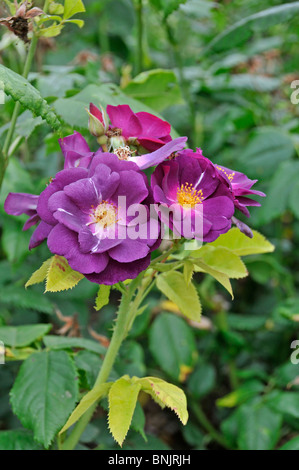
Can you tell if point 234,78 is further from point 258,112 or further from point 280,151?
point 280,151

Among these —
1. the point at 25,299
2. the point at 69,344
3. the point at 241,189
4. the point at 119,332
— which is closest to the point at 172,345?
the point at 25,299

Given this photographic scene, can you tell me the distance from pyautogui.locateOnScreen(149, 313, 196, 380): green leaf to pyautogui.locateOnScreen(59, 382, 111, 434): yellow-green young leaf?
57 centimetres

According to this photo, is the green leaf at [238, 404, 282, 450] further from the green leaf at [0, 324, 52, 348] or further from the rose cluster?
the rose cluster

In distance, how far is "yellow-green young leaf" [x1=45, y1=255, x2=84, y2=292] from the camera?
0.56m

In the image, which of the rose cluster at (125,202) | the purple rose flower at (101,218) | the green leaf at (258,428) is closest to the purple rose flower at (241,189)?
the rose cluster at (125,202)

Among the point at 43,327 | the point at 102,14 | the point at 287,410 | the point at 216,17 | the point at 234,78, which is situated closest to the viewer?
the point at 43,327

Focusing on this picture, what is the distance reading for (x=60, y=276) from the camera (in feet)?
1.88

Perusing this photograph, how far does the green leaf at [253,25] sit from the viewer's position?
42.0 inches

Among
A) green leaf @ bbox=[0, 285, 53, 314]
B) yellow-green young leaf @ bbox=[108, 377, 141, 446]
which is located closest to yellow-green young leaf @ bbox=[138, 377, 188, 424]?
yellow-green young leaf @ bbox=[108, 377, 141, 446]

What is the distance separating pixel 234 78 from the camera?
69.1 inches

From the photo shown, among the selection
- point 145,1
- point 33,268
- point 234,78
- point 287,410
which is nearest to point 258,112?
point 234,78

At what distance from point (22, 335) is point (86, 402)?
0.25 meters

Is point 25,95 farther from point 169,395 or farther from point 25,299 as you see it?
point 25,299

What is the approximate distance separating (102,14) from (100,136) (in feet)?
5.00
